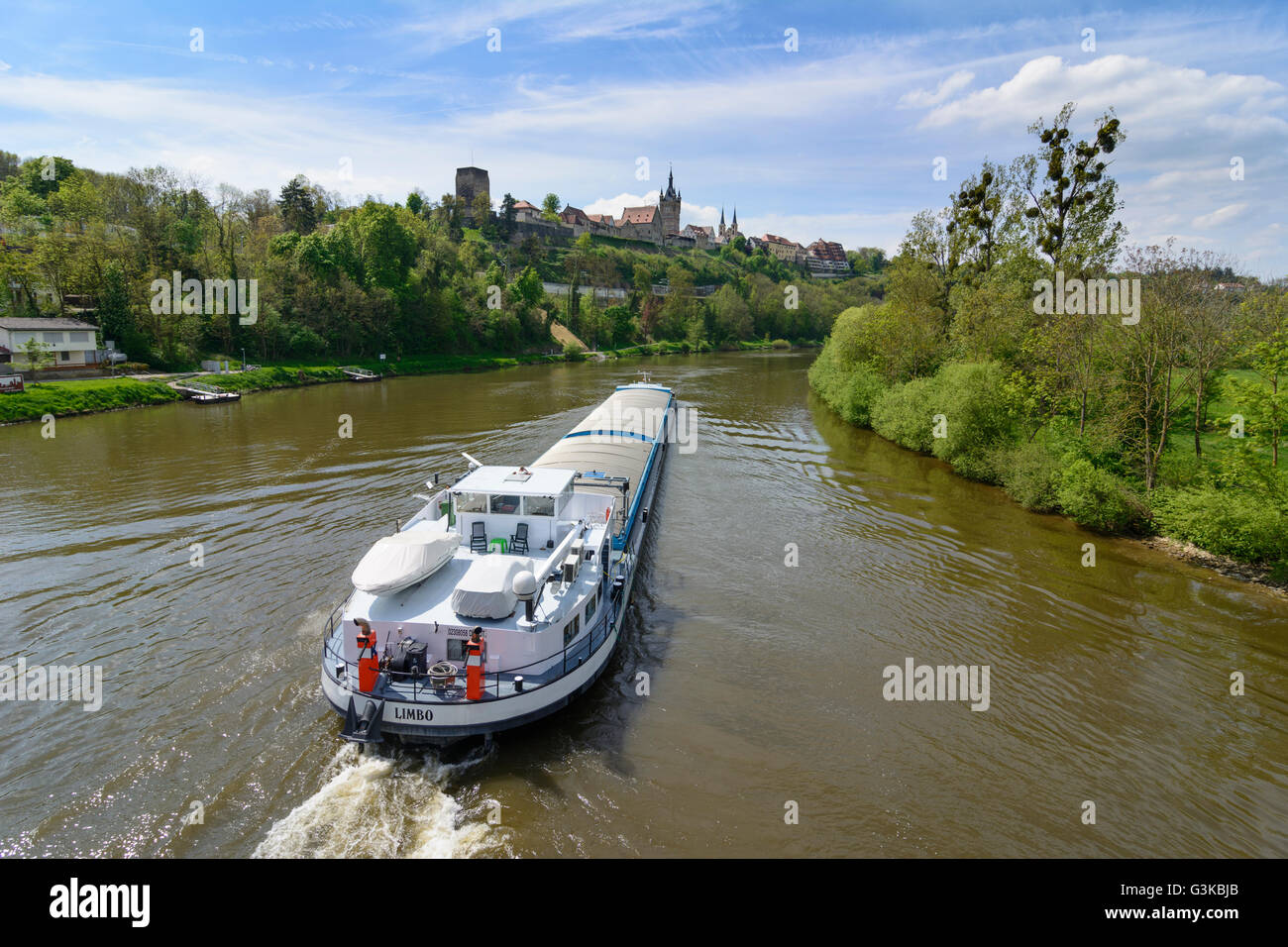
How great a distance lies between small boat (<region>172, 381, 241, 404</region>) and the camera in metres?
51.2

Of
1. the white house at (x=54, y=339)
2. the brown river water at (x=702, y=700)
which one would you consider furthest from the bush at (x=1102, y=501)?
the white house at (x=54, y=339)

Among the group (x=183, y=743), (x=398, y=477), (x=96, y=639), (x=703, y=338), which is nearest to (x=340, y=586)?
(x=96, y=639)

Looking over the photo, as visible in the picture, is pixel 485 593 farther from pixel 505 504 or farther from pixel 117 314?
pixel 117 314

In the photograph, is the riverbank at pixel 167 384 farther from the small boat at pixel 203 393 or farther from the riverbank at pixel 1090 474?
the riverbank at pixel 1090 474

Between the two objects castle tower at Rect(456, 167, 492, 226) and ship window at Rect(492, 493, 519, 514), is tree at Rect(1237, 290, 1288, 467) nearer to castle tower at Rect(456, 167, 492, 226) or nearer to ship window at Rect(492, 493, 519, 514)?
ship window at Rect(492, 493, 519, 514)

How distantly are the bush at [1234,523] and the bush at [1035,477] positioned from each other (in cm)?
499

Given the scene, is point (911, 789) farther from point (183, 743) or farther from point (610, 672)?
point (183, 743)

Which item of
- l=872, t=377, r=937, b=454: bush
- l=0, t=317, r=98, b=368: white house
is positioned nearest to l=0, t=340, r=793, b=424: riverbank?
l=0, t=317, r=98, b=368: white house

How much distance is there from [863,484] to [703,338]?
297 ft

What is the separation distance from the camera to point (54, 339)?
51.3 meters

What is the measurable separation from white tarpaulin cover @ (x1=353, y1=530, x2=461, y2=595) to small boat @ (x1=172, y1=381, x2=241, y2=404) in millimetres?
46730

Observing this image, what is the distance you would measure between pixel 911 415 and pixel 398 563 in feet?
109

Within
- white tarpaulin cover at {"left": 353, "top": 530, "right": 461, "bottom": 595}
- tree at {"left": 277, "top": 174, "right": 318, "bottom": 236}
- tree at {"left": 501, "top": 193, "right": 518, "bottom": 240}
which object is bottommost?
white tarpaulin cover at {"left": 353, "top": 530, "right": 461, "bottom": 595}

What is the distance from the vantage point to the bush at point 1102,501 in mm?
25484
